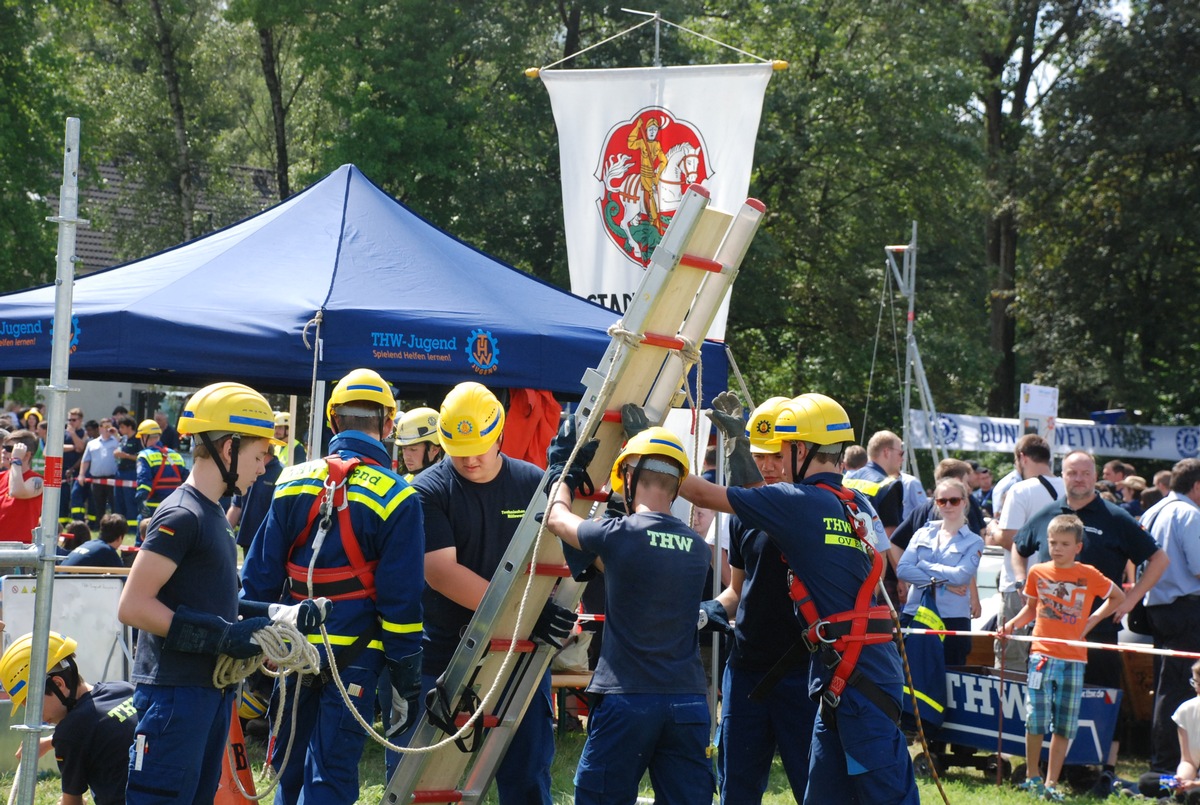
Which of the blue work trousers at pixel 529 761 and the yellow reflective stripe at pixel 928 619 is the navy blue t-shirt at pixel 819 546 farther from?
the yellow reflective stripe at pixel 928 619

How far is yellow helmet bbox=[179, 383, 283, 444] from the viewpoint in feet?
14.3

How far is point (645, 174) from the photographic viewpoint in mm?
9930

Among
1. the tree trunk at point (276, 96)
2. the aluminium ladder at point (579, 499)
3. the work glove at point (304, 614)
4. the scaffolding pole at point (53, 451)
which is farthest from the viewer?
the tree trunk at point (276, 96)

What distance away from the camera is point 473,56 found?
26.2 metres

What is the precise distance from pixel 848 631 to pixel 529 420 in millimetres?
4279

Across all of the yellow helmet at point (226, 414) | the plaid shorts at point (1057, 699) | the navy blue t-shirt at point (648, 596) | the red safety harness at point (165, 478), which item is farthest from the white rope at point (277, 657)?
the red safety harness at point (165, 478)

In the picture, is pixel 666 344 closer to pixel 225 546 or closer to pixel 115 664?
pixel 225 546

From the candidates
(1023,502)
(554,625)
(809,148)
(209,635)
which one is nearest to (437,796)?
(554,625)

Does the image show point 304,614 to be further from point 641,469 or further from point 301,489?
point 641,469

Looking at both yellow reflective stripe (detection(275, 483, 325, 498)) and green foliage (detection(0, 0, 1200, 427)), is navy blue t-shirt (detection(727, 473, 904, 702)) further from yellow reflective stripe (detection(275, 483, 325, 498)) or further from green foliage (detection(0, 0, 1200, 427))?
green foliage (detection(0, 0, 1200, 427))

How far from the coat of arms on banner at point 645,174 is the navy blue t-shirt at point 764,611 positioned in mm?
4709

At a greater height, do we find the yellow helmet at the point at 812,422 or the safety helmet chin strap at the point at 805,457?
the yellow helmet at the point at 812,422

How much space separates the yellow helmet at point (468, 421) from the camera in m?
5.27

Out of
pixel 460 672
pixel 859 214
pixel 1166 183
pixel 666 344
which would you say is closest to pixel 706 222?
pixel 666 344
